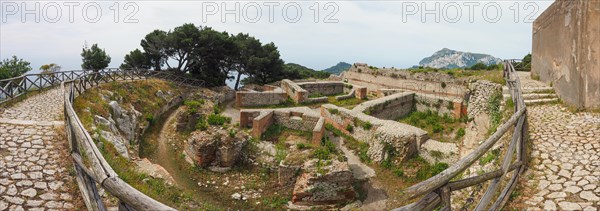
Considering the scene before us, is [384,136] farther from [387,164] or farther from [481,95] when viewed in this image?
[481,95]

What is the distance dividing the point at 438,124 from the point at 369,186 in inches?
305

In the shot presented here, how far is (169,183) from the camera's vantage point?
10.6 m

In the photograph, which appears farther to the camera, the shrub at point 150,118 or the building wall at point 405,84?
the building wall at point 405,84

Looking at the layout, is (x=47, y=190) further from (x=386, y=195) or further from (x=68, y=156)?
(x=386, y=195)

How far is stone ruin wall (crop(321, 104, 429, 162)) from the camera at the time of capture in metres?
12.9

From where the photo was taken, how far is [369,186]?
39.3 feet

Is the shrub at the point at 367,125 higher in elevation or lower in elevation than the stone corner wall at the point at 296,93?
lower

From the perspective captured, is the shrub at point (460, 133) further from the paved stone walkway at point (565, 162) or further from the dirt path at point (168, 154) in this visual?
the dirt path at point (168, 154)

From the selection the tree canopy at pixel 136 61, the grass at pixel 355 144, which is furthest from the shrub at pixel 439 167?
the tree canopy at pixel 136 61

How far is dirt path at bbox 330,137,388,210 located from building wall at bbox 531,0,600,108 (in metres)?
5.84

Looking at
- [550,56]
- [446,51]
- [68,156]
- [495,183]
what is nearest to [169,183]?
[68,156]

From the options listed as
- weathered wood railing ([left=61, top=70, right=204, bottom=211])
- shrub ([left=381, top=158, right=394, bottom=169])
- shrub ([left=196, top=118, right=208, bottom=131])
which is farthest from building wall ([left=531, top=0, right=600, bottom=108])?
shrub ([left=196, top=118, right=208, bottom=131])

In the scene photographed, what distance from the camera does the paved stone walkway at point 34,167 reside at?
5.81m

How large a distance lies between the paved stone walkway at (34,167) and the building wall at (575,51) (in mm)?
11376
